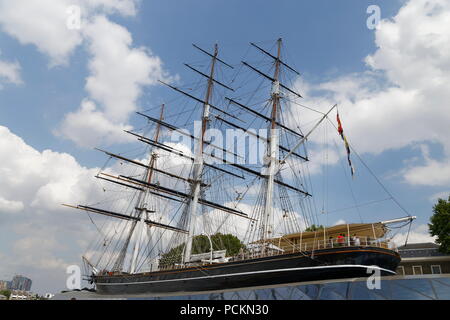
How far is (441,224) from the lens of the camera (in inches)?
1222

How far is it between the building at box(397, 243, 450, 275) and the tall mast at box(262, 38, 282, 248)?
18.9 metres

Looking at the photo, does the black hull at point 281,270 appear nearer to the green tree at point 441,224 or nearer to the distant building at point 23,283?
the green tree at point 441,224

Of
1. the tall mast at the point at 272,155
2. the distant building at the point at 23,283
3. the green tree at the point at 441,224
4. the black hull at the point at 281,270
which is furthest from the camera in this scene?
the distant building at the point at 23,283

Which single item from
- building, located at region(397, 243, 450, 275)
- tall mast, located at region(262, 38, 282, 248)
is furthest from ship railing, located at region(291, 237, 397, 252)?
building, located at region(397, 243, 450, 275)

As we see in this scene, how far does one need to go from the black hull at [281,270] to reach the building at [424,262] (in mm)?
18983

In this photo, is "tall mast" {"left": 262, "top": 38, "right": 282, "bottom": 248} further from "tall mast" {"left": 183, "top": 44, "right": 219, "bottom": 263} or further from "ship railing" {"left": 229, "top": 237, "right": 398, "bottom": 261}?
"tall mast" {"left": 183, "top": 44, "right": 219, "bottom": 263}

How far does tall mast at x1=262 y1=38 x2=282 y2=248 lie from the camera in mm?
26672

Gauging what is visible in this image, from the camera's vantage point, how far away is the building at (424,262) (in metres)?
32.7

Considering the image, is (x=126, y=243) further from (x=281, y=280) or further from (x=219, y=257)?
(x=281, y=280)

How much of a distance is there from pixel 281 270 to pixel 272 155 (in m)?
13.1

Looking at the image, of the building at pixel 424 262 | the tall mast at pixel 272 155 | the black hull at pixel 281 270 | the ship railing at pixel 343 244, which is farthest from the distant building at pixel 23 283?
the ship railing at pixel 343 244

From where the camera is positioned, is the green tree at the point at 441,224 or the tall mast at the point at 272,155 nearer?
the tall mast at the point at 272,155
